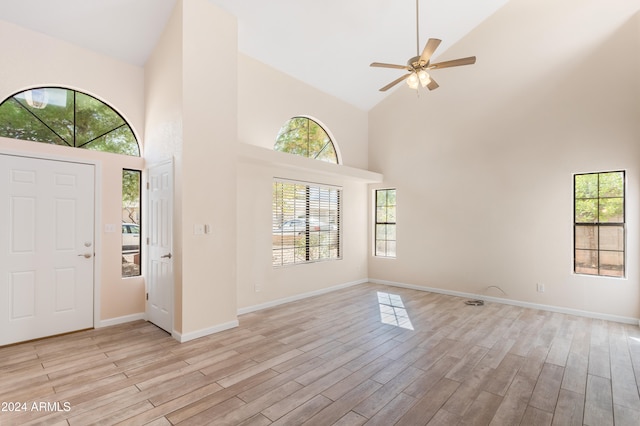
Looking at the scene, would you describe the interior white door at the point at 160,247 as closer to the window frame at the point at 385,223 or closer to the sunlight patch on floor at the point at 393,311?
the sunlight patch on floor at the point at 393,311

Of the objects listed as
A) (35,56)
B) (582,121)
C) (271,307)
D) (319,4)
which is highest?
(319,4)

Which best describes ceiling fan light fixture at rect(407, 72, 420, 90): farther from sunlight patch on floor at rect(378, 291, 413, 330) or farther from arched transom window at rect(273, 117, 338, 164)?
sunlight patch on floor at rect(378, 291, 413, 330)

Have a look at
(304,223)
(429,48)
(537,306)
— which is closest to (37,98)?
(304,223)

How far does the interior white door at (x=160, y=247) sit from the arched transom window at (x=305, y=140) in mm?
1927

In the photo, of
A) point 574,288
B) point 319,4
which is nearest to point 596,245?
point 574,288

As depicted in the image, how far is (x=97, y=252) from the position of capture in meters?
4.03

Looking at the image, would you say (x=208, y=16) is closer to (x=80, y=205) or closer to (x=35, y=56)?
(x=35, y=56)

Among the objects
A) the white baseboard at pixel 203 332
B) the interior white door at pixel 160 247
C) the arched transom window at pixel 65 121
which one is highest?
the arched transom window at pixel 65 121

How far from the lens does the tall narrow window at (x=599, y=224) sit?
4445 millimetres

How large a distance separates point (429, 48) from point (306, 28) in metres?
2.23

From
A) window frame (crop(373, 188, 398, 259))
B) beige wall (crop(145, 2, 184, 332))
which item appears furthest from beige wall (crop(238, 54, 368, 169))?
beige wall (crop(145, 2, 184, 332))

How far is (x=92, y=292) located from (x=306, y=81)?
15.7 ft

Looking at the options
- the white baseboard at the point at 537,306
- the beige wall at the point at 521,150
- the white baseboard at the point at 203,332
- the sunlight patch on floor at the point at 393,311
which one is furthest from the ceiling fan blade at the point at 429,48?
the white baseboard at the point at 537,306

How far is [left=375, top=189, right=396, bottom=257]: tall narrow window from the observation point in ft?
22.2
